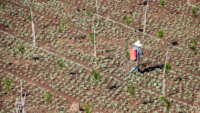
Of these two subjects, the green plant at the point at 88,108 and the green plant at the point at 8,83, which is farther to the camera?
the green plant at the point at 8,83

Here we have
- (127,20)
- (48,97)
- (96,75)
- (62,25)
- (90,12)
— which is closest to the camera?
(48,97)

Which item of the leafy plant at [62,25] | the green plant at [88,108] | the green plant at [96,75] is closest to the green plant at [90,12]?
the leafy plant at [62,25]

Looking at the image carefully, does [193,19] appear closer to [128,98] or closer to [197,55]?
[197,55]

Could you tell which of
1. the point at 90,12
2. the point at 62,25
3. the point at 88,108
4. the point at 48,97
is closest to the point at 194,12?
the point at 90,12

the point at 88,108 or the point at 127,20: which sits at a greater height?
the point at 127,20

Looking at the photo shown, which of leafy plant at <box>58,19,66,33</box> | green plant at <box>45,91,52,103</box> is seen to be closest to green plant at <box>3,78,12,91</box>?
green plant at <box>45,91,52,103</box>

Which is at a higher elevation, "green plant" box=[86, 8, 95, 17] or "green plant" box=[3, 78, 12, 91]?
"green plant" box=[86, 8, 95, 17]

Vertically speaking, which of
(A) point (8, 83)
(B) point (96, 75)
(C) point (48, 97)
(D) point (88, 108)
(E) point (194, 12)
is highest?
(E) point (194, 12)

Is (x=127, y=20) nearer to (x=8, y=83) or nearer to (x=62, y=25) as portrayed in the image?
(x=62, y=25)

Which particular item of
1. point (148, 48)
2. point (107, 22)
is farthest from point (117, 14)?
point (148, 48)

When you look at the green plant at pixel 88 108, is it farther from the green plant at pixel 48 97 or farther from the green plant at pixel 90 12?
the green plant at pixel 90 12

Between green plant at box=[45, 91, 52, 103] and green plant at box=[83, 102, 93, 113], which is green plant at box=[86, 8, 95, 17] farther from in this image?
green plant at box=[83, 102, 93, 113]
